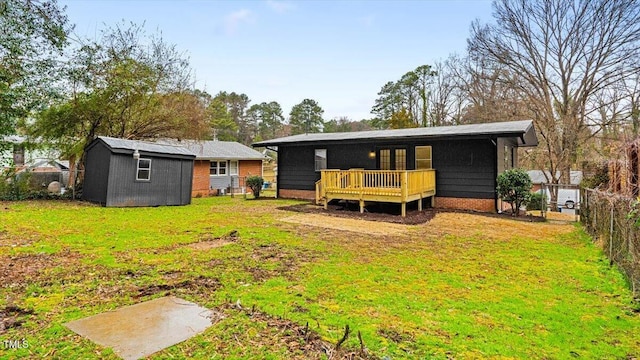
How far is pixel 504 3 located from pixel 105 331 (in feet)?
71.7

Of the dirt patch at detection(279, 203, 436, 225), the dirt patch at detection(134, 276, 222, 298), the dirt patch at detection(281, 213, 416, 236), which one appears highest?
the dirt patch at detection(279, 203, 436, 225)

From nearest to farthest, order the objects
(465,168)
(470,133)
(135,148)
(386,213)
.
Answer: (470,133) < (386,213) < (465,168) < (135,148)

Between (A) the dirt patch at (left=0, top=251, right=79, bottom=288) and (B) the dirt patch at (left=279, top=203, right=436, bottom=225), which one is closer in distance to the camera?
(A) the dirt patch at (left=0, top=251, right=79, bottom=288)

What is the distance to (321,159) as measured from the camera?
1488cm

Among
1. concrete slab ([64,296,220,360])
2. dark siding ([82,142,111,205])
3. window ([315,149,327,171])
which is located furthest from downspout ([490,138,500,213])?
dark siding ([82,142,111,205])

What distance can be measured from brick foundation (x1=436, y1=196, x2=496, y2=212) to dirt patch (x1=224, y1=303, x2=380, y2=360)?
33.2 ft

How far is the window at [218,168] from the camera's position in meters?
20.7

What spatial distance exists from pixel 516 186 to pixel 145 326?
1046 cm

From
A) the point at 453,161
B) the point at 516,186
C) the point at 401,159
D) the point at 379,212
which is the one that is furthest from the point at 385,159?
the point at 516,186

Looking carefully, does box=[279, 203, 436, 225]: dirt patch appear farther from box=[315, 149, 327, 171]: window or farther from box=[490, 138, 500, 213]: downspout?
box=[315, 149, 327, 171]: window

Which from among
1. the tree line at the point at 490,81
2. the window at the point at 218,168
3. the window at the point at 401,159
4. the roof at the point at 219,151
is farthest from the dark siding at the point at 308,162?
the window at the point at 218,168

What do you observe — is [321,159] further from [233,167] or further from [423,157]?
[233,167]

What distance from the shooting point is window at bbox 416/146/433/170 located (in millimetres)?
12508

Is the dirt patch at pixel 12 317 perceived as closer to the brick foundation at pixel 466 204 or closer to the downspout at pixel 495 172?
the brick foundation at pixel 466 204
